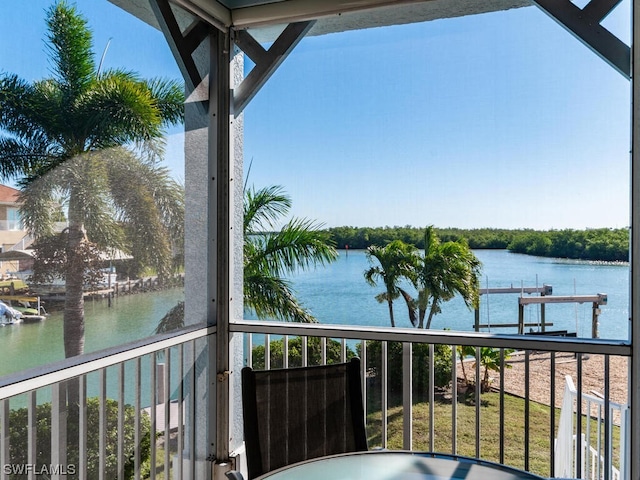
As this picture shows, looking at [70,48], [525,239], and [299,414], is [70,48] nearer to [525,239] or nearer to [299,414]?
[299,414]

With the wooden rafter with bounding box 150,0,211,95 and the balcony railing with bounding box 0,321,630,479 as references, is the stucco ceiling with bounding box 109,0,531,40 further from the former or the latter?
the balcony railing with bounding box 0,321,630,479

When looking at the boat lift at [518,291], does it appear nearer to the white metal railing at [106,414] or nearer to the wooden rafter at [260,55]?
the white metal railing at [106,414]

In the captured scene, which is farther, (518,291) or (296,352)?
(296,352)

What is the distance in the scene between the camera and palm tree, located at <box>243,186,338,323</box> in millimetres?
3395

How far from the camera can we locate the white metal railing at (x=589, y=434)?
245cm

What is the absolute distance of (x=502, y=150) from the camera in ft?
9.28

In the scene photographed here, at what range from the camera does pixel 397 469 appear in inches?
57.4

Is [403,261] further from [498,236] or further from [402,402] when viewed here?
[402,402]

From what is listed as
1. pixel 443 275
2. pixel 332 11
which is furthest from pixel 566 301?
pixel 332 11

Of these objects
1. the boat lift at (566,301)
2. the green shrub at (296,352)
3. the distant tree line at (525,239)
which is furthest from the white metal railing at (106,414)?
the boat lift at (566,301)

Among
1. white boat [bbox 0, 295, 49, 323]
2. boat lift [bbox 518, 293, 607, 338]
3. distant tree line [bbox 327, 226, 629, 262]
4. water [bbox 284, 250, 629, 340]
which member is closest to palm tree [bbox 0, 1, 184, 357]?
white boat [bbox 0, 295, 49, 323]

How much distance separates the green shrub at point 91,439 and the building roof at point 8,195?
78 centimetres

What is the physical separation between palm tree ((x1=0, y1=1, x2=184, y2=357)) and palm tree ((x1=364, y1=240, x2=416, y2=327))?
137cm

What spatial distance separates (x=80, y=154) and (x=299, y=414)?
1.41 metres
